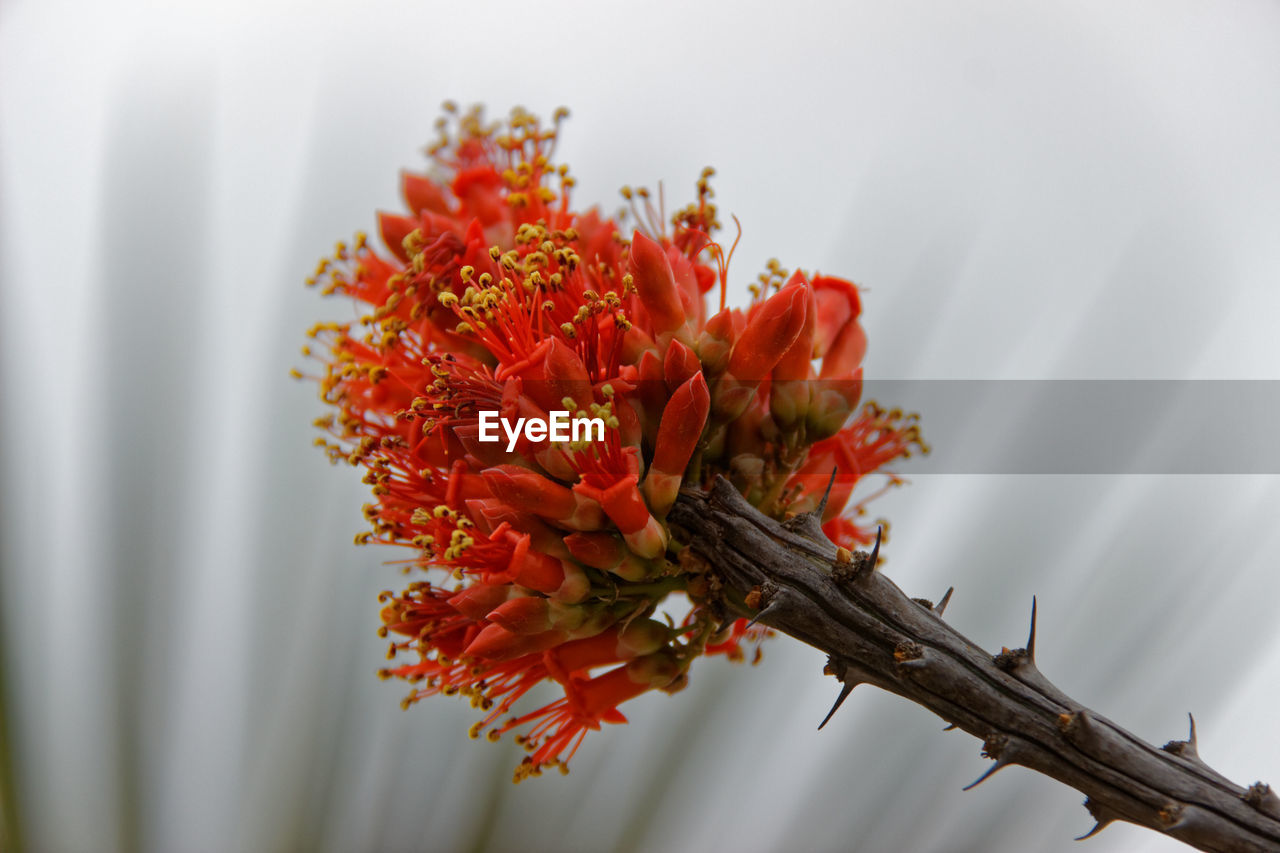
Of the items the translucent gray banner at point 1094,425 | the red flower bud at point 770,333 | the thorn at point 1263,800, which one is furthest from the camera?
the translucent gray banner at point 1094,425

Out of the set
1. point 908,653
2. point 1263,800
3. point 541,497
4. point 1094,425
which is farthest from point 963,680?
point 1094,425

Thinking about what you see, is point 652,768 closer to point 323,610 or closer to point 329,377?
point 323,610

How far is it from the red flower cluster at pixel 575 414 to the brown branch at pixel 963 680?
5 centimetres

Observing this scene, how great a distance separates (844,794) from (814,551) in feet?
2.18

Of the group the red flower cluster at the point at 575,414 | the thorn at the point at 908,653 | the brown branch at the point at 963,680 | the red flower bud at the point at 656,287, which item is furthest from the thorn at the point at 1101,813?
the red flower bud at the point at 656,287

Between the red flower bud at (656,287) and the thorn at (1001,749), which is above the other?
the red flower bud at (656,287)

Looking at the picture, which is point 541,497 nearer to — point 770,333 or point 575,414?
point 575,414

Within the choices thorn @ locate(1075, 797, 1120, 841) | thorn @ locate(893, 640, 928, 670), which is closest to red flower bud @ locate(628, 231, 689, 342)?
thorn @ locate(893, 640, 928, 670)

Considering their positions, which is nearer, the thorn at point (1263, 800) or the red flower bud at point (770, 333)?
the thorn at point (1263, 800)

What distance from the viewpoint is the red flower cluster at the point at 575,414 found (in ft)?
1.89

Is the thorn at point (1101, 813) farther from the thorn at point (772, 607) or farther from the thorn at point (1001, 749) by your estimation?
the thorn at point (772, 607)

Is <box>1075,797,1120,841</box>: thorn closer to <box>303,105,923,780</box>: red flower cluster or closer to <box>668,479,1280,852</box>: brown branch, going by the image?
<box>668,479,1280,852</box>: brown branch

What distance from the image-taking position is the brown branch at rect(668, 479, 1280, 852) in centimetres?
51

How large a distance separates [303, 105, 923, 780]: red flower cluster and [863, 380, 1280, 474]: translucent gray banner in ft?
1.72
